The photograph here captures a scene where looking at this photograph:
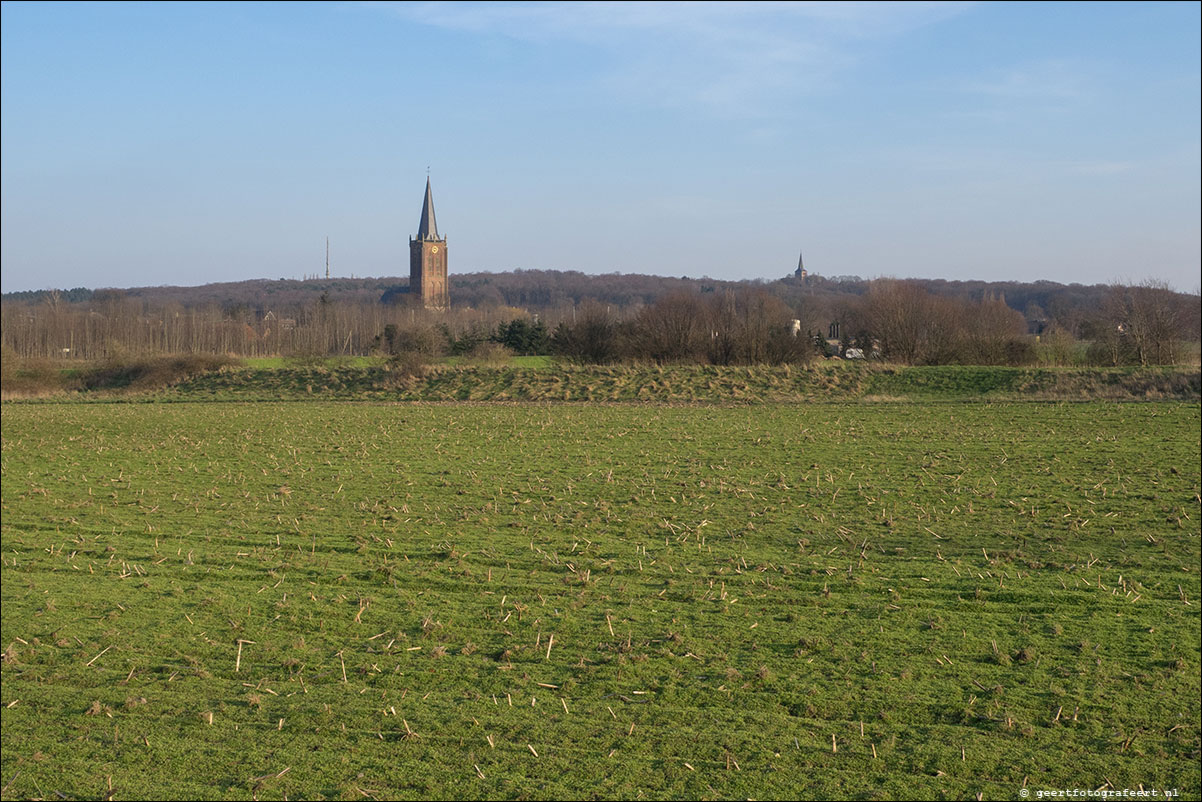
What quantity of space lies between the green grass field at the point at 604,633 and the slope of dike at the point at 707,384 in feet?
66.5

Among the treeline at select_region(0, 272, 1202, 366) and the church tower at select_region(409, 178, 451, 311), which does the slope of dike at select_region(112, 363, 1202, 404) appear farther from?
the church tower at select_region(409, 178, 451, 311)

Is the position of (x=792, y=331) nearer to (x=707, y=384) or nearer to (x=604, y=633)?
(x=707, y=384)

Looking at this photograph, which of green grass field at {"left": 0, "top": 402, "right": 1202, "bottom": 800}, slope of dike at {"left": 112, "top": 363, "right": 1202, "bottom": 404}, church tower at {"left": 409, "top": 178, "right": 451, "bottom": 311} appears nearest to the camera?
green grass field at {"left": 0, "top": 402, "right": 1202, "bottom": 800}

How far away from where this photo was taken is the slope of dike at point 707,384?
35.2 m

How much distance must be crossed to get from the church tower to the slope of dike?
109067 millimetres

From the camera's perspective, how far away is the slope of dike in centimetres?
3519

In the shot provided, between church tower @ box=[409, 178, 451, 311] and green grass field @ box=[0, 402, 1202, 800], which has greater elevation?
church tower @ box=[409, 178, 451, 311]

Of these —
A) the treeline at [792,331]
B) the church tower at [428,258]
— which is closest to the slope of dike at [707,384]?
the treeline at [792,331]

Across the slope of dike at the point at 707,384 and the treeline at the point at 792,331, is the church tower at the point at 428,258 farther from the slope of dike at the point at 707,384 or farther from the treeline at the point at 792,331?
the slope of dike at the point at 707,384

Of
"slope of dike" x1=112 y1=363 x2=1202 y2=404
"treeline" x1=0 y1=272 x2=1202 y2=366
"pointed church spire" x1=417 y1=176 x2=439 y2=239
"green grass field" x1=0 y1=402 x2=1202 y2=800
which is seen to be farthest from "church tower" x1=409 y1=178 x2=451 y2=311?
"green grass field" x1=0 y1=402 x2=1202 y2=800

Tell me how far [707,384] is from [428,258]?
4721 inches

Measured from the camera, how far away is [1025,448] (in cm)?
1914

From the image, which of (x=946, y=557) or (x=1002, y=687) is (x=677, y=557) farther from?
(x=1002, y=687)

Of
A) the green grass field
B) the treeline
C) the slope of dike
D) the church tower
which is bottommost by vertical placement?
the green grass field
